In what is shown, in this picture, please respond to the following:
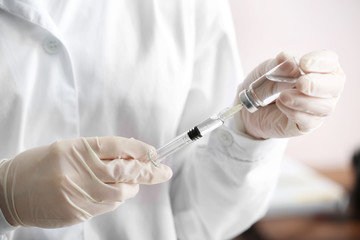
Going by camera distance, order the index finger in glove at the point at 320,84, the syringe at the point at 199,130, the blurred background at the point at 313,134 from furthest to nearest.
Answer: the blurred background at the point at 313,134 < the syringe at the point at 199,130 < the index finger in glove at the point at 320,84

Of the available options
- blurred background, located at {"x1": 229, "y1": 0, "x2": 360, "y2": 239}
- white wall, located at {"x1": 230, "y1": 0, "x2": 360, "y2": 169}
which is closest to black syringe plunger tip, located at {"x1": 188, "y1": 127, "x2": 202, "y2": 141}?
blurred background, located at {"x1": 229, "y1": 0, "x2": 360, "y2": 239}

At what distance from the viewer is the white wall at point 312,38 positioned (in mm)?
1957

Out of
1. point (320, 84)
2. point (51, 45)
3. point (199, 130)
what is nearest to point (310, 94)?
point (320, 84)

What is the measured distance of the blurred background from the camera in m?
1.37

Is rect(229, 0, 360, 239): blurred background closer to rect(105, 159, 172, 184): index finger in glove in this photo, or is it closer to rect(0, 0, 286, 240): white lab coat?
rect(0, 0, 286, 240): white lab coat

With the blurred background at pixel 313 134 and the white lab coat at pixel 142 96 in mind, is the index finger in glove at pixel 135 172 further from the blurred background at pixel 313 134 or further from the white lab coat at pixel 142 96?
the blurred background at pixel 313 134

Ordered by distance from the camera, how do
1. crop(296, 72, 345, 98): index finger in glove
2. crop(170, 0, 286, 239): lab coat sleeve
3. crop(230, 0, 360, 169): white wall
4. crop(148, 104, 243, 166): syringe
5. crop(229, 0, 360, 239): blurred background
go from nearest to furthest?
crop(296, 72, 345, 98): index finger in glove → crop(148, 104, 243, 166): syringe → crop(170, 0, 286, 239): lab coat sleeve → crop(229, 0, 360, 239): blurred background → crop(230, 0, 360, 169): white wall

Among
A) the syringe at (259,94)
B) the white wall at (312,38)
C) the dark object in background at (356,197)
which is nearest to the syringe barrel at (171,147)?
the syringe at (259,94)

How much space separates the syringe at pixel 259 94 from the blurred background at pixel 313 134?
0.79 m

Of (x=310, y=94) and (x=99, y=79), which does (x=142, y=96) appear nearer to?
(x=99, y=79)

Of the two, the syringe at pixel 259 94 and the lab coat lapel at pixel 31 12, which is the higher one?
the lab coat lapel at pixel 31 12

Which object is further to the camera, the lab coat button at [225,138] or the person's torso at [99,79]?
the lab coat button at [225,138]

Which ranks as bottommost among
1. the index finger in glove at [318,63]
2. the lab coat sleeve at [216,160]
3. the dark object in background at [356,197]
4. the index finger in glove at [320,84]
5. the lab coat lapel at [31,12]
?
the dark object in background at [356,197]

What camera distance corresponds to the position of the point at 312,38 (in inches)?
79.9
